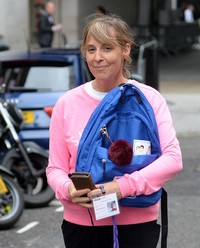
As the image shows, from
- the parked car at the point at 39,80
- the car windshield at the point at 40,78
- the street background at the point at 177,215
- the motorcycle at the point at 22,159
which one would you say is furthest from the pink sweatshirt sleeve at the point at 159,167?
the car windshield at the point at 40,78

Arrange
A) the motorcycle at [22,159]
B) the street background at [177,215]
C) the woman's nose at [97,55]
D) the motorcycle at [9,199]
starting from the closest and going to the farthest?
the woman's nose at [97,55] < the street background at [177,215] < the motorcycle at [9,199] < the motorcycle at [22,159]

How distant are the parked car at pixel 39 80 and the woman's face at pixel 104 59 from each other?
488 cm

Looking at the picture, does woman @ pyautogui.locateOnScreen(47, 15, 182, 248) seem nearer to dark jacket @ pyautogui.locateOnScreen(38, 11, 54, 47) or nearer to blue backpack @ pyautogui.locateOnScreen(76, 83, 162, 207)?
blue backpack @ pyautogui.locateOnScreen(76, 83, 162, 207)

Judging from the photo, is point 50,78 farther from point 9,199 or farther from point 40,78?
point 9,199

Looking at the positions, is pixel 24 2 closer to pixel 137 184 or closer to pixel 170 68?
pixel 170 68

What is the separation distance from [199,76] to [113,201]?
2058 cm

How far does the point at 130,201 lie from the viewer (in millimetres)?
3020

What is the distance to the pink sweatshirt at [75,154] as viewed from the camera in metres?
2.99

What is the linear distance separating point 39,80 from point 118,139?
5918mm

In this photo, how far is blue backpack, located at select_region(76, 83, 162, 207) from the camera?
9.77 feet

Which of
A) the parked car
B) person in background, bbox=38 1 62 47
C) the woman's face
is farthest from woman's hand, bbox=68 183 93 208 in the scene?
person in background, bbox=38 1 62 47

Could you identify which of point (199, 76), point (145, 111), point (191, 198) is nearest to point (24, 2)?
point (199, 76)

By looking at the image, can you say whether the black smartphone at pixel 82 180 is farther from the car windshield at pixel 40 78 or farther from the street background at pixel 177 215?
the car windshield at pixel 40 78

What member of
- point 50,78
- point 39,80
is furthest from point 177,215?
point 39,80
